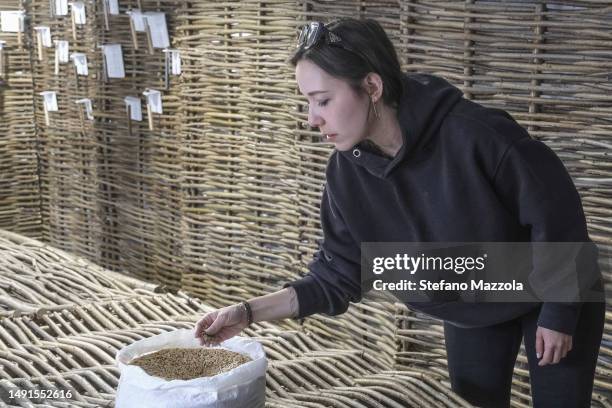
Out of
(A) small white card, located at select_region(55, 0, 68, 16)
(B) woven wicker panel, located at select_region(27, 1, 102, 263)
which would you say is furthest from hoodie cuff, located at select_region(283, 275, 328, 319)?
(A) small white card, located at select_region(55, 0, 68, 16)

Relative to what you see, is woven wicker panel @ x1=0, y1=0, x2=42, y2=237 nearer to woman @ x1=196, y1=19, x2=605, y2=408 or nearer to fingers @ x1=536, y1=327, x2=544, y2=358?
woman @ x1=196, y1=19, x2=605, y2=408

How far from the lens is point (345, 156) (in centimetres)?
184

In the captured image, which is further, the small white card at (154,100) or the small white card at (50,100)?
the small white card at (50,100)

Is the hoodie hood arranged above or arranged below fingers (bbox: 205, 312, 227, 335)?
above

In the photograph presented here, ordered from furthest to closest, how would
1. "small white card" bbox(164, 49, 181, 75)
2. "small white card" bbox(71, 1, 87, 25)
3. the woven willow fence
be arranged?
"small white card" bbox(71, 1, 87, 25), "small white card" bbox(164, 49, 181, 75), the woven willow fence

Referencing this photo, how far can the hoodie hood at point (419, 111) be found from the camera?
1.70 metres

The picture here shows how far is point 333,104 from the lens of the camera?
5.50 ft

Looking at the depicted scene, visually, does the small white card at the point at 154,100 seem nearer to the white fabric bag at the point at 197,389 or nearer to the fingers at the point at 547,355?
the white fabric bag at the point at 197,389

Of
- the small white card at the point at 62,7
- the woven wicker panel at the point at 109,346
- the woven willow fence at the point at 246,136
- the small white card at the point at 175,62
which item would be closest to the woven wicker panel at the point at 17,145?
the woven willow fence at the point at 246,136

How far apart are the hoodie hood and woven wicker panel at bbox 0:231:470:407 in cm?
84

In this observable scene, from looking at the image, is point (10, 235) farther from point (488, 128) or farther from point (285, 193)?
point (488, 128)

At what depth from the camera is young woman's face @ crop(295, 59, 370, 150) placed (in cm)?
167

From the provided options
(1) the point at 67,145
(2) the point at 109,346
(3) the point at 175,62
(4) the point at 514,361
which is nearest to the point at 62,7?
(1) the point at 67,145

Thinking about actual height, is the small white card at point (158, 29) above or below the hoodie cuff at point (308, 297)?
above
